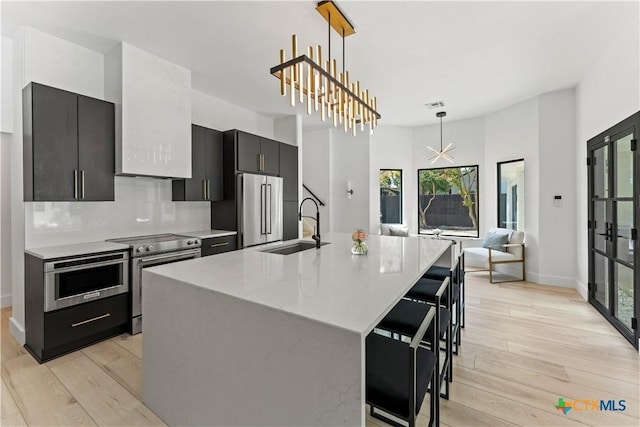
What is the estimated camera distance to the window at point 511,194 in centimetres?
524

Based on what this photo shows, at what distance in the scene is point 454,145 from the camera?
621cm

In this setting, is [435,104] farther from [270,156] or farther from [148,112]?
[148,112]

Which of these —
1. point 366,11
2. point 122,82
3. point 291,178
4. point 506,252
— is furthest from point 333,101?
point 506,252

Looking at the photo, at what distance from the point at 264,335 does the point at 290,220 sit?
387 centimetres

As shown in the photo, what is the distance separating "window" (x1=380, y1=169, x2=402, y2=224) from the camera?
22.0ft

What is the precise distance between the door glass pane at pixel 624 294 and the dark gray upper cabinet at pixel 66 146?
17.4ft

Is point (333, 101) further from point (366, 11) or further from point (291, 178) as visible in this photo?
point (291, 178)

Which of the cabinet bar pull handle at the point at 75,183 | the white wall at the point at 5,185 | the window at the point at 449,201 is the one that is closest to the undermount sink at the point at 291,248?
the cabinet bar pull handle at the point at 75,183

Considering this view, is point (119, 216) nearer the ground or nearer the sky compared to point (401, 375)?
nearer the sky

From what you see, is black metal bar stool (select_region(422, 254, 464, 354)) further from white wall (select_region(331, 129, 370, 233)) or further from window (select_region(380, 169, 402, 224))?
window (select_region(380, 169, 402, 224))

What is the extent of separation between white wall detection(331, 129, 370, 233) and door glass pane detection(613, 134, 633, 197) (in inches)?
150

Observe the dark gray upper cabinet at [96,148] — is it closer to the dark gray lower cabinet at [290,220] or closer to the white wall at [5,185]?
the white wall at [5,185]

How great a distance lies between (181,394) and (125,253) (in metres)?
1.82

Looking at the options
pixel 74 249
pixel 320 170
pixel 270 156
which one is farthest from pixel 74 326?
pixel 320 170
